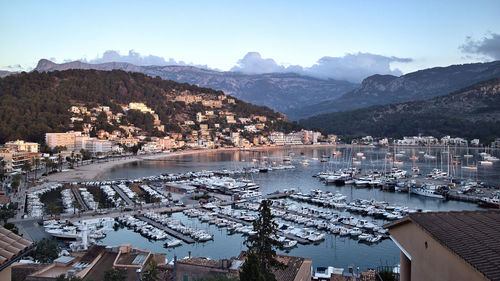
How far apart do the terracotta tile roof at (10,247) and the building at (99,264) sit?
4.98 m

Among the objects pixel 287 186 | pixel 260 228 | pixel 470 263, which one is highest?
pixel 470 263

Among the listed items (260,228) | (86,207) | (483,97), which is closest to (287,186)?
(86,207)

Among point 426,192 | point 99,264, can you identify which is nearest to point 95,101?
point 426,192

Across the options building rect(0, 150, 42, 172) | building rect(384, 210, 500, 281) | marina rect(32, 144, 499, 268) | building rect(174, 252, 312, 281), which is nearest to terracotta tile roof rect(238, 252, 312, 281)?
building rect(174, 252, 312, 281)

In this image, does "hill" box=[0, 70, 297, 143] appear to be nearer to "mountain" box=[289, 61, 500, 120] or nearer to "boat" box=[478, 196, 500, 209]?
"boat" box=[478, 196, 500, 209]

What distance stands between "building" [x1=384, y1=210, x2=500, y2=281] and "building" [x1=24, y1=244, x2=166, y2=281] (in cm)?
566

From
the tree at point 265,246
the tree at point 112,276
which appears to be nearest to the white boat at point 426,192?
the tree at point 265,246

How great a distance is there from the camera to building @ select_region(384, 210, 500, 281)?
1.71 meters

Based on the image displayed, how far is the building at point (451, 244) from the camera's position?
1.71m

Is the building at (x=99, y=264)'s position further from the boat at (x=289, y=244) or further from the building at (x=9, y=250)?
the boat at (x=289, y=244)

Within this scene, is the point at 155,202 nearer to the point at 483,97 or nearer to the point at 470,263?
the point at 470,263

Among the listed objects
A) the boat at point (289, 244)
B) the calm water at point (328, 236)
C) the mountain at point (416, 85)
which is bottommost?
the calm water at point (328, 236)

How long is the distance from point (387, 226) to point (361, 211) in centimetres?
1607

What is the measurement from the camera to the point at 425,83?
133m
